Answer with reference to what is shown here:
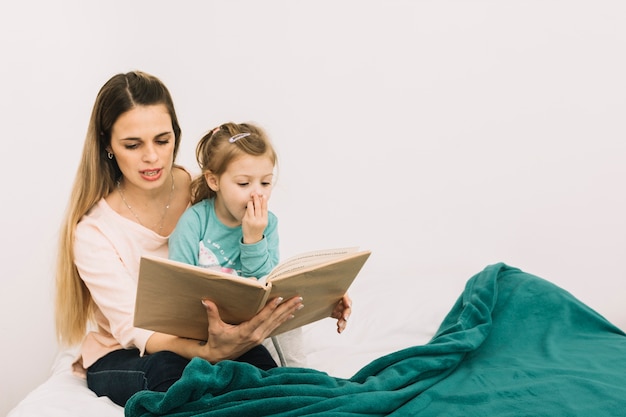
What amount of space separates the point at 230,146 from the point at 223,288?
0.56 meters

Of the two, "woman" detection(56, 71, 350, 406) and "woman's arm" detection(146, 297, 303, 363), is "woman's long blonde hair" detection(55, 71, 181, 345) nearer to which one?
"woman" detection(56, 71, 350, 406)

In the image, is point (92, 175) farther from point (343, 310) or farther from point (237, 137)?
point (343, 310)

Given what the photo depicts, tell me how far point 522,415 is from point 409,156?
1.96 metres

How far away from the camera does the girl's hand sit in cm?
205

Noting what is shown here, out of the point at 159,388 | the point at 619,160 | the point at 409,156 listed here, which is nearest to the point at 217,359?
the point at 159,388

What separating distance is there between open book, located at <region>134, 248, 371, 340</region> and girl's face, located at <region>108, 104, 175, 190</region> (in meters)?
0.47

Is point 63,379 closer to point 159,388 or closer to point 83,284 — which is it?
point 83,284

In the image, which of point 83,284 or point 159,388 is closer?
point 159,388

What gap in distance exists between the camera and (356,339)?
2.59m

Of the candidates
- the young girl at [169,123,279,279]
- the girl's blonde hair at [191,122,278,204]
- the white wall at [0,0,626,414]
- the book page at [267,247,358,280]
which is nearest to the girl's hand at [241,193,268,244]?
the young girl at [169,123,279,279]

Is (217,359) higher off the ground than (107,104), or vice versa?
(107,104)

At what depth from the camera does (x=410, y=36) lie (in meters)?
3.49

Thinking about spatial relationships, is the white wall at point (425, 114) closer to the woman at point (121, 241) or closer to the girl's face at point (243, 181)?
the woman at point (121, 241)

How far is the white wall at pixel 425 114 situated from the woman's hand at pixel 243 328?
143 cm
